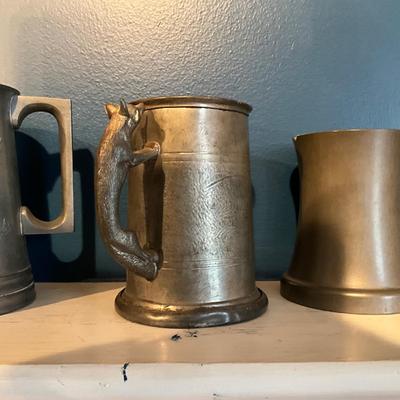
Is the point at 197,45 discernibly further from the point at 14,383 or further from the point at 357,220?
the point at 14,383

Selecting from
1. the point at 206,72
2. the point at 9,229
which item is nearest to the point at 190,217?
the point at 9,229

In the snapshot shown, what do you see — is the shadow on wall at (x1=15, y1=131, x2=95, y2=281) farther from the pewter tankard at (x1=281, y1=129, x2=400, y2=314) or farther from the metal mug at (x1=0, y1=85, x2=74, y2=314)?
the pewter tankard at (x1=281, y1=129, x2=400, y2=314)

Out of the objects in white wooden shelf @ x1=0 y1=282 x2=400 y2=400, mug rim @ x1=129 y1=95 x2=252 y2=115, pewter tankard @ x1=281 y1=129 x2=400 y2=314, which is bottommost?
white wooden shelf @ x1=0 y1=282 x2=400 y2=400

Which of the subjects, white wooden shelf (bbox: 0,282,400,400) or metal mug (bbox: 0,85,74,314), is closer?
white wooden shelf (bbox: 0,282,400,400)

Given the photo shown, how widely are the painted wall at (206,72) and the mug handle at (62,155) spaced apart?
15 centimetres

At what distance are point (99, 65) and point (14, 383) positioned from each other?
57cm

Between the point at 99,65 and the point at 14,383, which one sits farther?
the point at 99,65

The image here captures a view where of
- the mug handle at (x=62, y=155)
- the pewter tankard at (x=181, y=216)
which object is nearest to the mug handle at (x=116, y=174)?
the pewter tankard at (x=181, y=216)

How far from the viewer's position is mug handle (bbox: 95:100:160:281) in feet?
1.85


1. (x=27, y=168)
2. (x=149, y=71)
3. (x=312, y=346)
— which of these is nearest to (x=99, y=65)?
(x=149, y=71)

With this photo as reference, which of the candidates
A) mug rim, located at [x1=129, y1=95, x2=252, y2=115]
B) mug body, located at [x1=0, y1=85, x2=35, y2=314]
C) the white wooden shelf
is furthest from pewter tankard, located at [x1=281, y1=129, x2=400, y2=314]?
mug body, located at [x1=0, y1=85, x2=35, y2=314]

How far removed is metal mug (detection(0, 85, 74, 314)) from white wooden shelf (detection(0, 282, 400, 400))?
0.06m

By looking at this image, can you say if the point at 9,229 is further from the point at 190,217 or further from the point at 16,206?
the point at 190,217

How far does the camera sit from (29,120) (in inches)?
33.4
